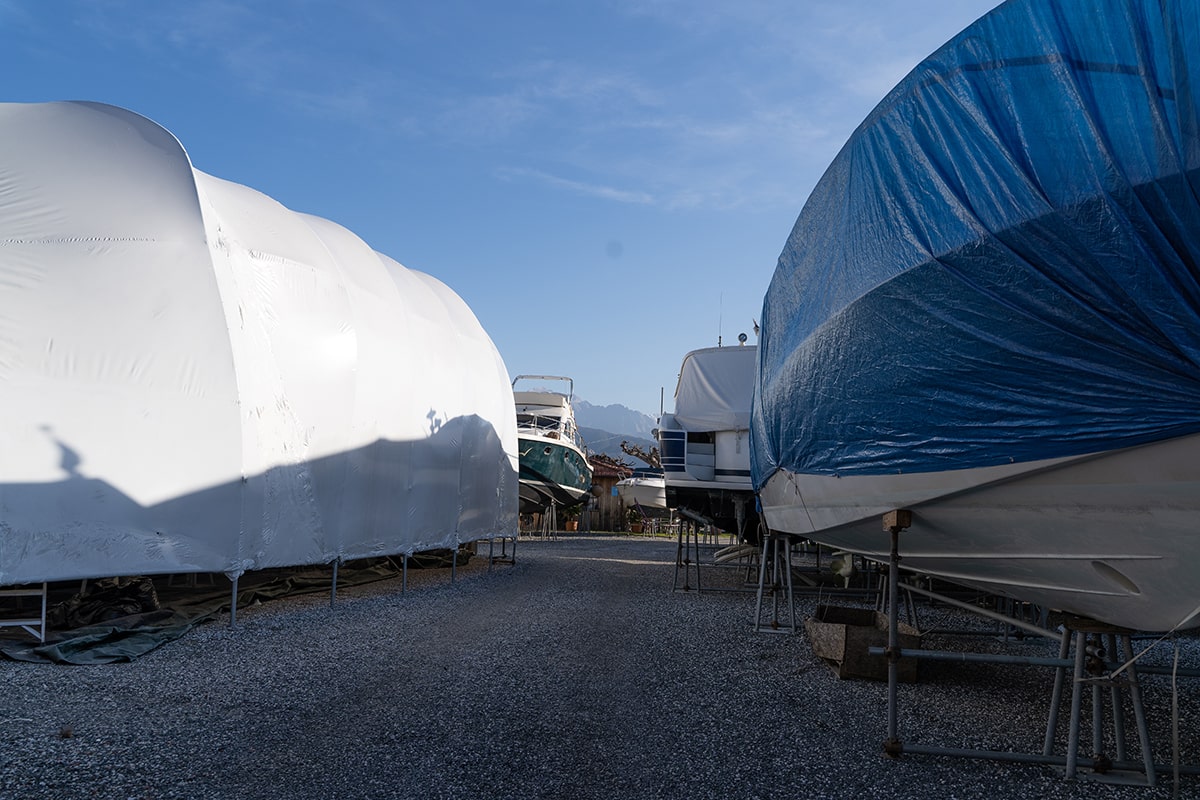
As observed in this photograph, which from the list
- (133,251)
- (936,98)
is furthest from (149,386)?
(936,98)

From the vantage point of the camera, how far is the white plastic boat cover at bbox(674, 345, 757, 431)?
1324 cm

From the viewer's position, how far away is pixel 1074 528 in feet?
12.2

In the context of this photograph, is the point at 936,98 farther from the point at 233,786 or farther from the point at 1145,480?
the point at 233,786

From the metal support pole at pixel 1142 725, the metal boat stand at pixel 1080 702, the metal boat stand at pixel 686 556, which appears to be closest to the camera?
the metal support pole at pixel 1142 725

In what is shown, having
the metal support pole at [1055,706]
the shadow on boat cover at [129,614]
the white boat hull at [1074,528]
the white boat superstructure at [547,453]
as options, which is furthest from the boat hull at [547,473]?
the metal support pole at [1055,706]

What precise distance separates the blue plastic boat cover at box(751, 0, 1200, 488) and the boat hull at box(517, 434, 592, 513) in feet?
56.6

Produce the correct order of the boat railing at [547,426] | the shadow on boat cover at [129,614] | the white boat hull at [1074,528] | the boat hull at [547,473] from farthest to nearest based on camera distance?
the boat railing at [547,426]
the boat hull at [547,473]
the shadow on boat cover at [129,614]
the white boat hull at [1074,528]

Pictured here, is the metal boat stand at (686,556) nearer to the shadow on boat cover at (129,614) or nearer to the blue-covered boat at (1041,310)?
the shadow on boat cover at (129,614)

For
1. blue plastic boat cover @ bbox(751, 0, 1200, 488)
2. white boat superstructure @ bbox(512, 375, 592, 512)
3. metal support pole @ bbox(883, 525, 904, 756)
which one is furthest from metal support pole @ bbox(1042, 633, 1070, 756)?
white boat superstructure @ bbox(512, 375, 592, 512)

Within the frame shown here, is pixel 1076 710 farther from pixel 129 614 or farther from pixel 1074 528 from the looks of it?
pixel 129 614

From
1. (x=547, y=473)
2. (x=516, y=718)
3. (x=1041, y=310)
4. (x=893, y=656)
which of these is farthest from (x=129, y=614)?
(x=547, y=473)

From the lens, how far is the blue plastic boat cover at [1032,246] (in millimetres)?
3051

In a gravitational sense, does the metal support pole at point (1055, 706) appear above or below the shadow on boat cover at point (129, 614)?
above

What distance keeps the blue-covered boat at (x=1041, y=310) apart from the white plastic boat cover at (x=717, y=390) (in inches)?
324
